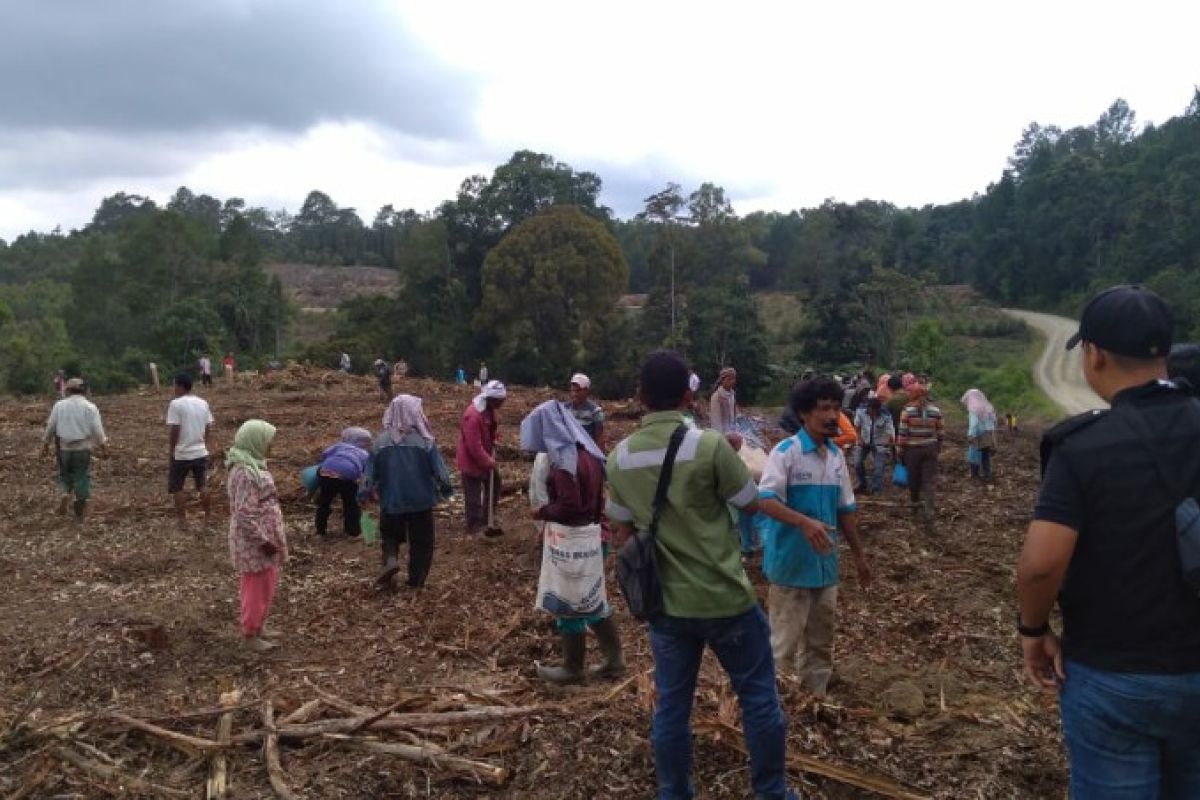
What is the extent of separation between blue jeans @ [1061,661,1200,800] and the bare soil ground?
4.64ft

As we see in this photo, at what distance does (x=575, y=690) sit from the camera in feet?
16.0

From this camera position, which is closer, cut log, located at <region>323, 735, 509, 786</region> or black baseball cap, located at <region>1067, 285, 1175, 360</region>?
black baseball cap, located at <region>1067, 285, 1175, 360</region>

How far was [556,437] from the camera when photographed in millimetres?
4926

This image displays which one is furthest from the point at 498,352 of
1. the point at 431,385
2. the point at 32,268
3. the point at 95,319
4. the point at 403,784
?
A: the point at 32,268

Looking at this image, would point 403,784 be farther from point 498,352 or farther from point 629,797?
point 498,352

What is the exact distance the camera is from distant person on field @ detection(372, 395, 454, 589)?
23.0 ft

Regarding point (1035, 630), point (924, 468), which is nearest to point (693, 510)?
point (1035, 630)

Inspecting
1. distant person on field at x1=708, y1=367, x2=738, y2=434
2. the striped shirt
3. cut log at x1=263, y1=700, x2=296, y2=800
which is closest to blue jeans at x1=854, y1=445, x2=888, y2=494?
the striped shirt

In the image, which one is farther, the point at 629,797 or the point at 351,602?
the point at 351,602

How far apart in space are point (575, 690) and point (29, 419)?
21220 mm

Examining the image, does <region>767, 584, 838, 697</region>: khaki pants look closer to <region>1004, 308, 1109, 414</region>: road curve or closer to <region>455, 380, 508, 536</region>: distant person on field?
<region>455, 380, 508, 536</region>: distant person on field

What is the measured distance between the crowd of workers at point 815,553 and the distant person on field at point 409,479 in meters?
1.13

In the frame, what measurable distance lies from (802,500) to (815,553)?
0.27 meters

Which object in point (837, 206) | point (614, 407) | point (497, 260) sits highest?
point (837, 206)
